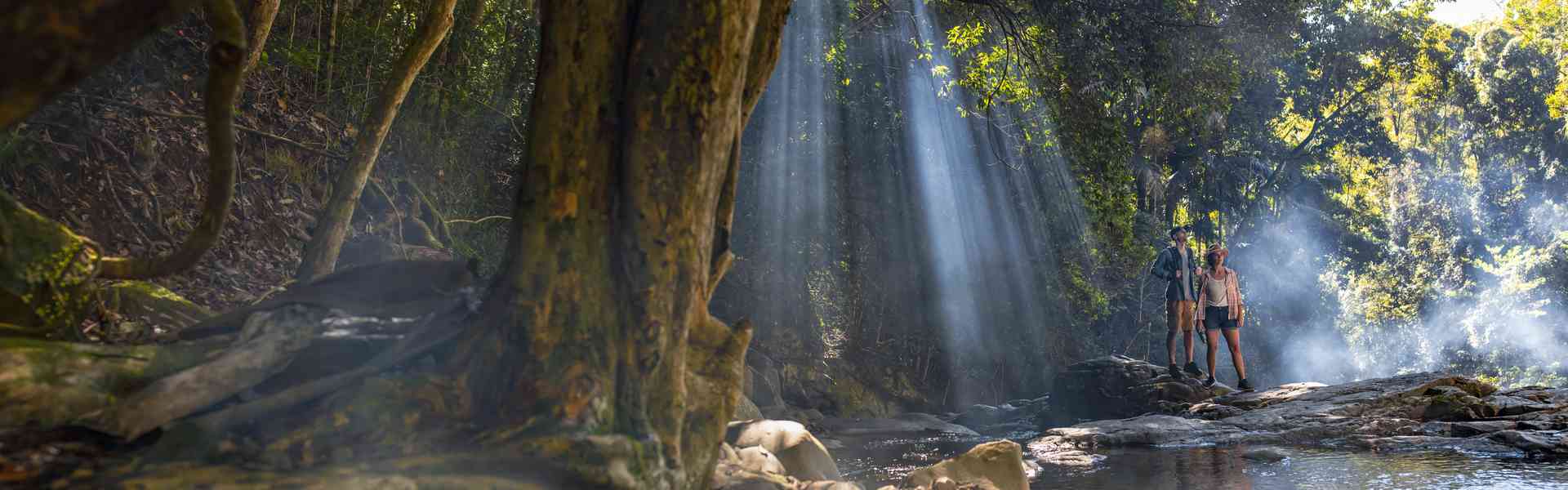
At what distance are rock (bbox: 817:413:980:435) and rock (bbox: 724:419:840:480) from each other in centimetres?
597

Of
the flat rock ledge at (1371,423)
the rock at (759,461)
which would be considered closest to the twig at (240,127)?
the rock at (759,461)

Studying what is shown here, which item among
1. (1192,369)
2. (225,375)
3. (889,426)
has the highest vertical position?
(1192,369)

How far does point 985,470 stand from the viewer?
19.8ft

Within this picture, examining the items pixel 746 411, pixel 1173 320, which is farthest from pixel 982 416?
pixel 746 411

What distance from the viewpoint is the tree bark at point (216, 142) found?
3.23 m

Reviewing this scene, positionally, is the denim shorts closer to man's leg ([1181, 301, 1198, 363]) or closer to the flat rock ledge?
man's leg ([1181, 301, 1198, 363])

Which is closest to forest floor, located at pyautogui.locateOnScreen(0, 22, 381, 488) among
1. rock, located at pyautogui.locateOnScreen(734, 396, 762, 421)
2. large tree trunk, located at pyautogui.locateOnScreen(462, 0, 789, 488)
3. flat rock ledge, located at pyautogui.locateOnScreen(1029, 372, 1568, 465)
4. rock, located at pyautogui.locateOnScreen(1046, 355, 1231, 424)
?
large tree trunk, located at pyautogui.locateOnScreen(462, 0, 789, 488)

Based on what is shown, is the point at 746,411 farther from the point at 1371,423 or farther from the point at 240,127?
the point at 1371,423

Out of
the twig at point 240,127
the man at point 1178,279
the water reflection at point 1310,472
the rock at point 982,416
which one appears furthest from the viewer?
the rock at point 982,416

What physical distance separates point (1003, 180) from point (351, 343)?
41.9 ft

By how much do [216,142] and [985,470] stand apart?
447 centimetres

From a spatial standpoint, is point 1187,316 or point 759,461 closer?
point 759,461

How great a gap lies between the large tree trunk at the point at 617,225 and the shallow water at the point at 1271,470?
3.71m

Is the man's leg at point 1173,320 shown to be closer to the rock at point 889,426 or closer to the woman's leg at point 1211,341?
the woman's leg at point 1211,341
